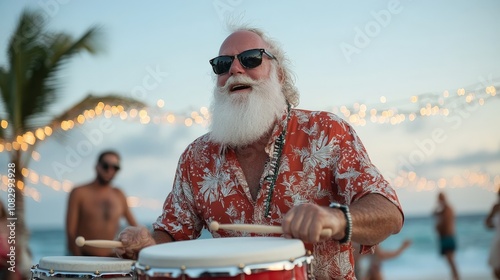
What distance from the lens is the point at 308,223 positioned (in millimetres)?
2049

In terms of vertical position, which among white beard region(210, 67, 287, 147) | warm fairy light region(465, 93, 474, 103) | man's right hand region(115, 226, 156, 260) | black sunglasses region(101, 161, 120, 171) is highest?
warm fairy light region(465, 93, 474, 103)

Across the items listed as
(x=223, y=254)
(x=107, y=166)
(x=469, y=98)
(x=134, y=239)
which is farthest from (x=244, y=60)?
(x=469, y=98)

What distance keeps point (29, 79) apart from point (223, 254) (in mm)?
7349

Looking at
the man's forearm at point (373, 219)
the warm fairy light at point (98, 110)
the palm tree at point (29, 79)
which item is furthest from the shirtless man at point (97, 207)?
the man's forearm at point (373, 219)

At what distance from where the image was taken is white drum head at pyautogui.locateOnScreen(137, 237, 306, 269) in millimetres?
1876

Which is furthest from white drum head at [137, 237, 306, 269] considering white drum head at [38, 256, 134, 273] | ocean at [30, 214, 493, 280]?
ocean at [30, 214, 493, 280]

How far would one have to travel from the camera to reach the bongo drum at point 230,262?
73.8 inches

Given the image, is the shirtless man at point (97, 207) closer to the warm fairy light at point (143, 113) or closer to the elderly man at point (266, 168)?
the warm fairy light at point (143, 113)

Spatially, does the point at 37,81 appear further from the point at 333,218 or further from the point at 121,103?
the point at 333,218

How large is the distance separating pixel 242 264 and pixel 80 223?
552 cm

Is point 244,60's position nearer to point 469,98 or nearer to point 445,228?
point 469,98

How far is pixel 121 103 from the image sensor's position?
8.99 metres

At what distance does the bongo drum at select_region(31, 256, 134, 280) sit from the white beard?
0.70 m

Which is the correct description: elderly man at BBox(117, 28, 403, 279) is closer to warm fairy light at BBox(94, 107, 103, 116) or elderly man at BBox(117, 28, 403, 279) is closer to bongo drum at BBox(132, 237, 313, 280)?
bongo drum at BBox(132, 237, 313, 280)
